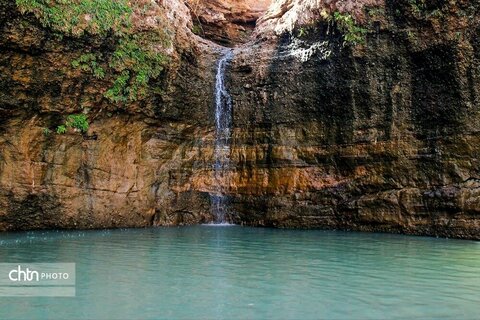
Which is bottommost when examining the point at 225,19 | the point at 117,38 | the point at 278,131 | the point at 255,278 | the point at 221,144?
the point at 255,278

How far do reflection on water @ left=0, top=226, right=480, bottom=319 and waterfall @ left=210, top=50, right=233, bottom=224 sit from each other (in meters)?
4.59

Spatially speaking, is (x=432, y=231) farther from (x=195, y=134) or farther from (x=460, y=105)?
(x=195, y=134)

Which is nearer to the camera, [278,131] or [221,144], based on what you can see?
[278,131]

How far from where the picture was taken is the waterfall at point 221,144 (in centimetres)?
1516

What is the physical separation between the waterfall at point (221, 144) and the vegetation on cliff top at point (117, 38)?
226 centimetres

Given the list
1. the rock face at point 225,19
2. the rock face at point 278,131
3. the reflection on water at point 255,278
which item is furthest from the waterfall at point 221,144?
the rock face at point 225,19

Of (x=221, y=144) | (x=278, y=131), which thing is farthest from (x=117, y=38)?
(x=278, y=131)

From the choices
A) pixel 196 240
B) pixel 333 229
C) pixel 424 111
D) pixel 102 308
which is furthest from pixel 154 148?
pixel 102 308

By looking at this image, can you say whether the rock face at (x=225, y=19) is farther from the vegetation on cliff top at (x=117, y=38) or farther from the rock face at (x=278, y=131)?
the vegetation on cliff top at (x=117, y=38)

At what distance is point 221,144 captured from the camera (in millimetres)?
15328

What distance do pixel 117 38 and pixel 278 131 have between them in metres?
5.52

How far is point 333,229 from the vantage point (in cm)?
1331

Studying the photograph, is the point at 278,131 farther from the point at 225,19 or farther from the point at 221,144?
the point at 225,19

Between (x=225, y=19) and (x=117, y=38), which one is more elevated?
(x=225, y=19)
